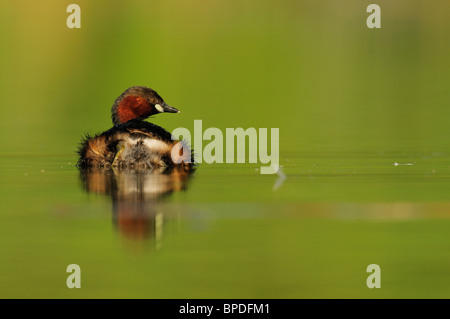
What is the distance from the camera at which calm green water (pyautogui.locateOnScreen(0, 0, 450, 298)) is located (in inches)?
263

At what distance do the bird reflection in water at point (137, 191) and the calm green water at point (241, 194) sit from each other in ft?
0.06

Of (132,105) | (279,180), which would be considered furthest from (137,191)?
(132,105)

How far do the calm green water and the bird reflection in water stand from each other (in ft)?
0.06

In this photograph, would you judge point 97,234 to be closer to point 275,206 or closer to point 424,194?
point 275,206

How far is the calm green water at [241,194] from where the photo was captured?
6672mm

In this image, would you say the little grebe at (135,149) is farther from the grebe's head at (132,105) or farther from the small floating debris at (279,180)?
the grebe's head at (132,105)

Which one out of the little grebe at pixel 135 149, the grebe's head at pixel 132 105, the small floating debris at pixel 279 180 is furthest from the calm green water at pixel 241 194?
the grebe's head at pixel 132 105

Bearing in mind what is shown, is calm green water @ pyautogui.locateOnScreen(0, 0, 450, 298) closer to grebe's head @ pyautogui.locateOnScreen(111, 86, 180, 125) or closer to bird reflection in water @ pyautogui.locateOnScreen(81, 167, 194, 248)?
bird reflection in water @ pyautogui.locateOnScreen(81, 167, 194, 248)

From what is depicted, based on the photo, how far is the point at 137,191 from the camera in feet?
30.7

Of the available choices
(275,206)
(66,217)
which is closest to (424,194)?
(275,206)

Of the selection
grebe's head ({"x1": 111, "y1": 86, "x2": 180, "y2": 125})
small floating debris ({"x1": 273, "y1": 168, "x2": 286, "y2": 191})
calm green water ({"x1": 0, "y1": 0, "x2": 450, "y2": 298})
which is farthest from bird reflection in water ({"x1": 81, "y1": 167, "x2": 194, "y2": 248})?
grebe's head ({"x1": 111, "y1": 86, "x2": 180, "y2": 125})

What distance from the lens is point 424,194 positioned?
30.5ft

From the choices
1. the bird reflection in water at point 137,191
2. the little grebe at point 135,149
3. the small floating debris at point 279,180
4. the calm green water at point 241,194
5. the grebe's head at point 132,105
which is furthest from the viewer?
the grebe's head at point 132,105

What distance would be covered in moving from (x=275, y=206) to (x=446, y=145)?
15.2 feet
